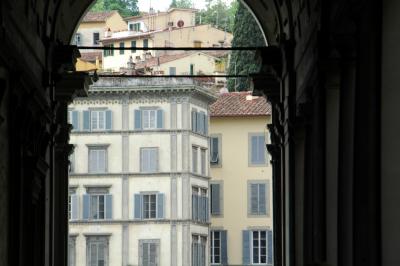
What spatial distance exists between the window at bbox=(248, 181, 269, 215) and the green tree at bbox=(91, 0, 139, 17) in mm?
43770

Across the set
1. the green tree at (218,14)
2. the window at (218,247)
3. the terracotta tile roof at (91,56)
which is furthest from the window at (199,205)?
the green tree at (218,14)

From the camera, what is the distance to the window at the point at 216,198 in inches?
4003

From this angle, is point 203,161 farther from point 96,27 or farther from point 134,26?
point 134,26

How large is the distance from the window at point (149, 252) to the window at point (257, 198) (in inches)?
305

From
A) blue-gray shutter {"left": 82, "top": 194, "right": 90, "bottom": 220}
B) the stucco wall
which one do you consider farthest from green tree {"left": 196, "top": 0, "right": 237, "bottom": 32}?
blue-gray shutter {"left": 82, "top": 194, "right": 90, "bottom": 220}

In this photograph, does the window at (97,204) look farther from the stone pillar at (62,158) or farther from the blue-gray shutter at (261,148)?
the stone pillar at (62,158)

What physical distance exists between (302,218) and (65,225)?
6231mm

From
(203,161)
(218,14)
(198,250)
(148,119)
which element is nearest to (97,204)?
(148,119)

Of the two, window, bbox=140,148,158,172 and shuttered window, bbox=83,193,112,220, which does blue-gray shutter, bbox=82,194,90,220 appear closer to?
shuttered window, bbox=83,193,112,220

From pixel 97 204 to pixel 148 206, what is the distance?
11.0ft

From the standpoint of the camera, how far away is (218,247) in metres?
101
